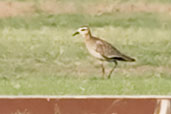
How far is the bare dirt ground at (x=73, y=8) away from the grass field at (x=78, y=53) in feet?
0.08

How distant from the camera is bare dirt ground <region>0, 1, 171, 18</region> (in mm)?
4539

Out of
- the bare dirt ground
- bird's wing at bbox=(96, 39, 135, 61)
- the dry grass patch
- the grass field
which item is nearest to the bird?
bird's wing at bbox=(96, 39, 135, 61)

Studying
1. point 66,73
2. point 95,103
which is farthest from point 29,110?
point 66,73

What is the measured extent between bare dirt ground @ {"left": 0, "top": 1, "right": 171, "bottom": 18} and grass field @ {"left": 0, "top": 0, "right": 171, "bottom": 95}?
0.08 feet

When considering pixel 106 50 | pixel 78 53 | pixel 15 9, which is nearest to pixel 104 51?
pixel 106 50

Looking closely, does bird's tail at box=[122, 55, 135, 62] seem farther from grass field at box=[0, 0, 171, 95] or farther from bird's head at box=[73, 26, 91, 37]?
bird's head at box=[73, 26, 91, 37]

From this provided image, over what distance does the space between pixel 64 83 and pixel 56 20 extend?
901 millimetres

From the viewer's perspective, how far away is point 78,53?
163 inches

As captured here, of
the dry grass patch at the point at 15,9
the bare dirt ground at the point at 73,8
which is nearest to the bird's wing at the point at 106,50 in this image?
the bare dirt ground at the point at 73,8

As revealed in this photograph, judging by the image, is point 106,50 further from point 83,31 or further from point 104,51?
point 83,31

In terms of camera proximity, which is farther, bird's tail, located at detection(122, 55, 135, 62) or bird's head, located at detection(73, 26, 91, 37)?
bird's head, located at detection(73, 26, 91, 37)

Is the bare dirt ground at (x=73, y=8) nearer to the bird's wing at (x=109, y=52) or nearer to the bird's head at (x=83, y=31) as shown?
the bird's head at (x=83, y=31)

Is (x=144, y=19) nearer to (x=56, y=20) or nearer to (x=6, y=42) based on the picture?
(x=56, y=20)

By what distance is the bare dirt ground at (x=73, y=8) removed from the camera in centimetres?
454
